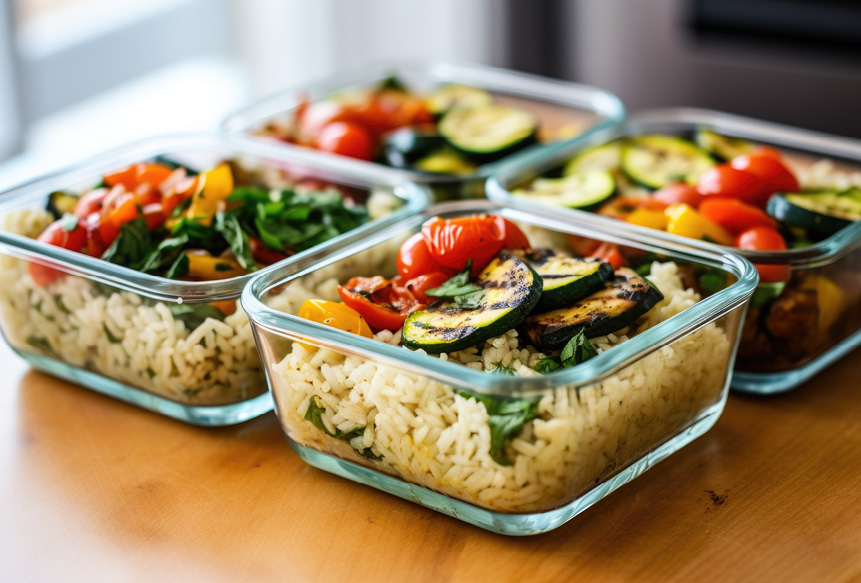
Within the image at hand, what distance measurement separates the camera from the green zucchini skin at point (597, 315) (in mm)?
1166

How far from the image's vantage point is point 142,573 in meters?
1.12

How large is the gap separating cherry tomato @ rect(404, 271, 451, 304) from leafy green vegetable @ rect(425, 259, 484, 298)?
13mm

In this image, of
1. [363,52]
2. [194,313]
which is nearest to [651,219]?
[194,313]

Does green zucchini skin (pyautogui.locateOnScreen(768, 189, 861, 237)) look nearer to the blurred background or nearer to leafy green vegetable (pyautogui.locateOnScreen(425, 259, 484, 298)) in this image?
leafy green vegetable (pyautogui.locateOnScreen(425, 259, 484, 298))

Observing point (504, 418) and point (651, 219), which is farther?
point (651, 219)

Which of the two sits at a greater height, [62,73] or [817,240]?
[817,240]

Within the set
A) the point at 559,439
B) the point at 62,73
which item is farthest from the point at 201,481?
the point at 62,73

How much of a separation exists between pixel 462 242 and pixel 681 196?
1.43 ft

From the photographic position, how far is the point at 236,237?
143 centimetres

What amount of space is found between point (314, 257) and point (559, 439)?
454mm

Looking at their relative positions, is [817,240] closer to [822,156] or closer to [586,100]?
[822,156]

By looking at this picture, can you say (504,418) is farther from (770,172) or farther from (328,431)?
(770,172)

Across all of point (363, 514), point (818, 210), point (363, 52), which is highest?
point (818, 210)

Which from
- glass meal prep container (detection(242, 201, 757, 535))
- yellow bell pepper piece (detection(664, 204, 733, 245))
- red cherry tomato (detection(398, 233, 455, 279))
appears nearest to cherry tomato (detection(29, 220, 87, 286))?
glass meal prep container (detection(242, 201, 757, 535))
